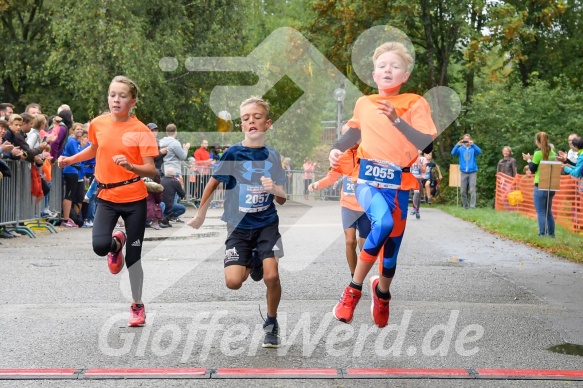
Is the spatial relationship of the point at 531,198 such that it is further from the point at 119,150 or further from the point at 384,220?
the point at 384,220

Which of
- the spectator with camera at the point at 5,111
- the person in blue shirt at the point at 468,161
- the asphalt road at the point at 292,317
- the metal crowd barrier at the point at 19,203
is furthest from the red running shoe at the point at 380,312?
the person in blue shirt at the point at 468,161

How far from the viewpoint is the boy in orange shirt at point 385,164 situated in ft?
23.3

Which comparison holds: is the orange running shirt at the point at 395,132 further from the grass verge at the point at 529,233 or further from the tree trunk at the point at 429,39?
the tree trunk at the point at 429,39

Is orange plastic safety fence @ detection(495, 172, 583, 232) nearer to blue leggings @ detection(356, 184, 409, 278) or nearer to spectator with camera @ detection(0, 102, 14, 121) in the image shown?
spectator with camera @ detection(0, 102, 14, 121)

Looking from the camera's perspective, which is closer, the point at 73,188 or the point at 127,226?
the point at 127,226

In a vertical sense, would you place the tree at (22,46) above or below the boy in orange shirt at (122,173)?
above

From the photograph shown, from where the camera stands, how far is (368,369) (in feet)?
20.3

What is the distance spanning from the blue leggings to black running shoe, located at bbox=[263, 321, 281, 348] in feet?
2.64

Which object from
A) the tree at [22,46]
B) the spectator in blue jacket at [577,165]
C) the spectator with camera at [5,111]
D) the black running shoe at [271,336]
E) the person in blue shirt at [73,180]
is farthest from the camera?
the tree at [22,46]

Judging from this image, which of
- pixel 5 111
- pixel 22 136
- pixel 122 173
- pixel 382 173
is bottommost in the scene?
pixel 22 136

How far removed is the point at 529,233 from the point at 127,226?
12.0m

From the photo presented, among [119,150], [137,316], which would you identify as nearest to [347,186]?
[119,150]

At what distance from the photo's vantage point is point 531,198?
86.9ft

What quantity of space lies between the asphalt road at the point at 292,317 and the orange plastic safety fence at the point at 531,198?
597 centimetres
